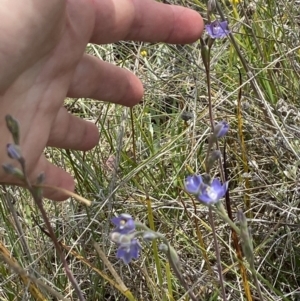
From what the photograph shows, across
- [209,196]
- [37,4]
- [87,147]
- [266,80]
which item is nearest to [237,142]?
[266,80]

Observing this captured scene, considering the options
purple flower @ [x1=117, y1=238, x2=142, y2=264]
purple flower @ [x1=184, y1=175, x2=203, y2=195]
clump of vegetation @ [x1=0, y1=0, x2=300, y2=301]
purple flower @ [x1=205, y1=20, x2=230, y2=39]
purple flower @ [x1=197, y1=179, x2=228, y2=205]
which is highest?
purple flower @ [x1=205, y1=20, x2=230, y2=39]

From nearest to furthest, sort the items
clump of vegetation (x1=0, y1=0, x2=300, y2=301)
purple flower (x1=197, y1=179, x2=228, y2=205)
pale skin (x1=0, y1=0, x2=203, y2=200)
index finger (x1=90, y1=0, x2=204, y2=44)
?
purple flower (x1=197, y1=179, x2=228, y2=205) → pale skin (x1=0, y1=0, x2=203, y2=200) → clump of vegetation (x1=0, y1=0, x2=300, y2=301) → index finger (x1=90, y1=0, x2=204, y2=44)

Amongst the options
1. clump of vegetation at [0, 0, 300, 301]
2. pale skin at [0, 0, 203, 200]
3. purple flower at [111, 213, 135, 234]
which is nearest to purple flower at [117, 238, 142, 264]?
purple flower at [111, 213, 135, 234]

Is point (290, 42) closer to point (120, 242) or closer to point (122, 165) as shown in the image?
point (122, 165)

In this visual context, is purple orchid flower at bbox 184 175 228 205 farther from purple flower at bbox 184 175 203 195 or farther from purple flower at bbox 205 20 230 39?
purple flower at bbox 205 20 230 39

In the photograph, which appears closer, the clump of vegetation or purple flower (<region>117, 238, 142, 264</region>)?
purple flower (<region>117, 238, 142, 264</region>)

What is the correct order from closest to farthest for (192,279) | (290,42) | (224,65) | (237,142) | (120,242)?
(120,242) < (192,279) < (237,142) < (290,42) < (224,65)

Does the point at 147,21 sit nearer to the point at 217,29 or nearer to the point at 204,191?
the point at 217,29

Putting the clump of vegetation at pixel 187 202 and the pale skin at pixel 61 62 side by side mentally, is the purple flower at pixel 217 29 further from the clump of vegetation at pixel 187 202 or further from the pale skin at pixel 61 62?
the pale skin at pixel 61 62

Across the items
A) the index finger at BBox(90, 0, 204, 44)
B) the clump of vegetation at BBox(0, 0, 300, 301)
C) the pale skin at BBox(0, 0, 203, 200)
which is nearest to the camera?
the pale skin at BBox(0, 0, 203, 200)

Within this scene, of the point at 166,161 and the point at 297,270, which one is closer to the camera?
the point at 297,270
